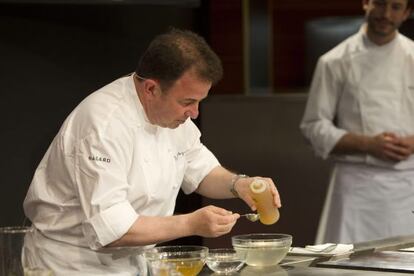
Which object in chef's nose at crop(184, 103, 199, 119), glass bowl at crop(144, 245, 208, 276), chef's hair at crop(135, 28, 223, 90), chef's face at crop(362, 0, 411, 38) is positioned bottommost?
glass bowl at crop(144, 245, 208, 276)

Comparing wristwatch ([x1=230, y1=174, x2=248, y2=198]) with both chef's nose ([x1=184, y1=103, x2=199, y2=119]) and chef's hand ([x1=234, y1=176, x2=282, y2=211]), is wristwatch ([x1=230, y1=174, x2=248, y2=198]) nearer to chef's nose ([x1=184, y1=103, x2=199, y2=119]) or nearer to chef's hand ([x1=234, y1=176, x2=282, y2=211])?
chef's hand ([x1=234, y1=176, x2=282, y2=211])

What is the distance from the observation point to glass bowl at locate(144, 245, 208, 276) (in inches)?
87.5

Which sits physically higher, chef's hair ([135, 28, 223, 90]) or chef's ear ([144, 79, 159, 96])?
chef's hair ([135, 28, 223, 90])

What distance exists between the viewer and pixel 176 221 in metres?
2.39

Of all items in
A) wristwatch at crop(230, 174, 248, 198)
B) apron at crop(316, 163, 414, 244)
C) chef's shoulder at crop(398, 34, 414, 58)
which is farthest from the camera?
chef's shoulder at crop(398, 34, 414, 58)

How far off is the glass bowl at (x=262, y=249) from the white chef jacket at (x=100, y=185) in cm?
28

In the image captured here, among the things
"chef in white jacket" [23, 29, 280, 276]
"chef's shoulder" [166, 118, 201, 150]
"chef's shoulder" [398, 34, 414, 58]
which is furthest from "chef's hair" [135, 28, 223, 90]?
"chef's shoulder" [398, 34, 414, 58]

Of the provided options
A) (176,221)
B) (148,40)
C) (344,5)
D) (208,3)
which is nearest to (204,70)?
(176,221)

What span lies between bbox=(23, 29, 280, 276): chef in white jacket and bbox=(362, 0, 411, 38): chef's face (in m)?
1.71

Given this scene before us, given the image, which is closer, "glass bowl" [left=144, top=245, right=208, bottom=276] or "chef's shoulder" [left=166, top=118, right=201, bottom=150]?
"glass bowl" [left=144, top=245, right=208, bottom=276]

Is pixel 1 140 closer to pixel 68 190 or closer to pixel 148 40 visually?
pixel 148 40

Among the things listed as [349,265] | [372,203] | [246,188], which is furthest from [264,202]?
[372,203]

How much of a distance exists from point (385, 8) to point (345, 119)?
0.52m

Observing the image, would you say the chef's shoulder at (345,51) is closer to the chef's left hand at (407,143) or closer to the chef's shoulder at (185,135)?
the chef's left hand at (407,143)
